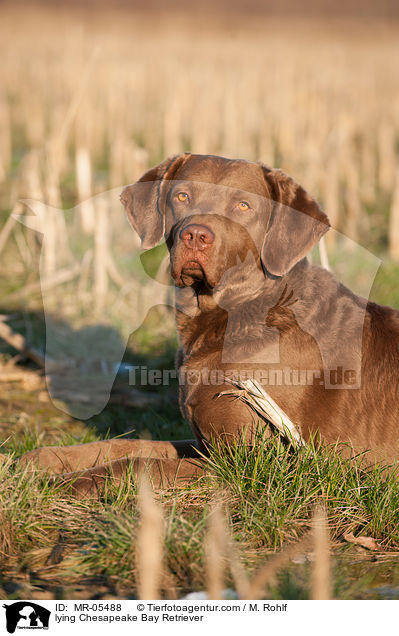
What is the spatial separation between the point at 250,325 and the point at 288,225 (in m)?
0.59

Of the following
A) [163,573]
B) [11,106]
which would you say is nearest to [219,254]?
[163,573]

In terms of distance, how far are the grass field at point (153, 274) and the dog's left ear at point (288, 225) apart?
967 millimetres

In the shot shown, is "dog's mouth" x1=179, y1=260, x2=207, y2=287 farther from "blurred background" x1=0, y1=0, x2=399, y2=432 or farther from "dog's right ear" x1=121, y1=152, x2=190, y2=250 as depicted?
"blurred background" x1=0, y1=0, x2=399, y2=432

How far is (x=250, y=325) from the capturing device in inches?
147

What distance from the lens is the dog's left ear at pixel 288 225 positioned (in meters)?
3.76

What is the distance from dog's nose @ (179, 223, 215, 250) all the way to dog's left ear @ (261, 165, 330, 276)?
0.32m

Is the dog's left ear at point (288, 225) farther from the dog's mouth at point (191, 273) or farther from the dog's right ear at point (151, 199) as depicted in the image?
the dog's right ear at point (151, 199)

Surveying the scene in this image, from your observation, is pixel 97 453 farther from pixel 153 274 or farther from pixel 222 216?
pixel 153 274

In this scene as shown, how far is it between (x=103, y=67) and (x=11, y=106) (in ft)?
7.52
